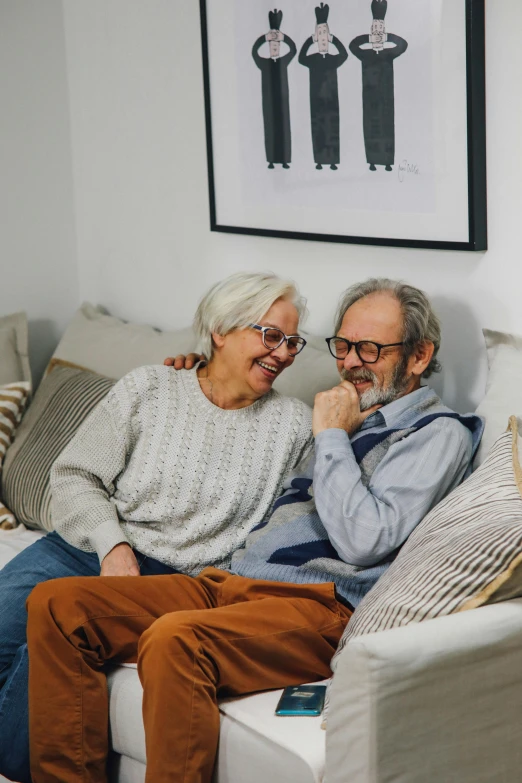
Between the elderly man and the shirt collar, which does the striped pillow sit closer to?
the elderly man

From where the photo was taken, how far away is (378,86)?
89.5 inches

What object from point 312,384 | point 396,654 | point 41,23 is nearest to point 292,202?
point 312,384

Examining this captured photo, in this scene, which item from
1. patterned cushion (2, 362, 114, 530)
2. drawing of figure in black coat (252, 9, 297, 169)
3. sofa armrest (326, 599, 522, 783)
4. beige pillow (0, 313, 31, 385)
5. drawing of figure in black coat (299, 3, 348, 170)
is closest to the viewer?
sofa armrest (326, 599, 522, 783)

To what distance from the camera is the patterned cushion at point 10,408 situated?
288 centimetres

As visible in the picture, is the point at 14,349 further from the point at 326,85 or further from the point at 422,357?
the point at 422,357

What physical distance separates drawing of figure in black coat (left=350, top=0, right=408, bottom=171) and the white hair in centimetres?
41

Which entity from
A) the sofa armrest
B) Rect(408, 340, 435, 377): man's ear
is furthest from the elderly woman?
the sofa armrest

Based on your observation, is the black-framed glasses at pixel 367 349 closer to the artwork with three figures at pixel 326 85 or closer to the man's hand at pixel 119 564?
the artwork with three figures at pixel 326 85

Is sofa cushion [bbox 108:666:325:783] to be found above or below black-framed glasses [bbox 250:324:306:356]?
below

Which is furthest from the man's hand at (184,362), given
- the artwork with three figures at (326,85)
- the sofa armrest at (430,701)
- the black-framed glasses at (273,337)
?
the sofa armrest at (430,701)

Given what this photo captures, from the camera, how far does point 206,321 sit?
2203 millimetres
